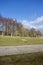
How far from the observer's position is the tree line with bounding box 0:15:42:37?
4.81 meters

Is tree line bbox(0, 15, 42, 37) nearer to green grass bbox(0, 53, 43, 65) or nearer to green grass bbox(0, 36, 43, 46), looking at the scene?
green grass bbox(0, 36, 43, 46)

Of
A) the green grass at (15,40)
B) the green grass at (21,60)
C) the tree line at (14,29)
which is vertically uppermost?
Result: the tree line at (14,29)

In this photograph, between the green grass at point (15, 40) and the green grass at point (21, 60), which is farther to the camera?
the green grass at point (15, 40)

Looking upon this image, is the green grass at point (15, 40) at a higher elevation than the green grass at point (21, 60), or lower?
higher

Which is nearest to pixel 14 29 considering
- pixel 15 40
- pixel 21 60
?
pixel 15 40

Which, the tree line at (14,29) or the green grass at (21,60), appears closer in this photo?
the green grass at (21,60)

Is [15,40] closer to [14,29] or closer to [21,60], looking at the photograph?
[14,29]

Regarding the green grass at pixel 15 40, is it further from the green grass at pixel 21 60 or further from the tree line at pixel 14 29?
the green grass at pixel 21 60

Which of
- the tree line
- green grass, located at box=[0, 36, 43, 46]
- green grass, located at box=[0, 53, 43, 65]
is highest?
the tree line

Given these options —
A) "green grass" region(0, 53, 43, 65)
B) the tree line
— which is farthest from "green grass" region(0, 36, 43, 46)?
"green grass" region(0, 53, 43, 65)

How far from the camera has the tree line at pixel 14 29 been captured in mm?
4814

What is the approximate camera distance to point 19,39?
5250 mm

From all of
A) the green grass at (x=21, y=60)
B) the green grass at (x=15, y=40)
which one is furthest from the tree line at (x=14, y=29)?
the green grass at (x=21, y=60)

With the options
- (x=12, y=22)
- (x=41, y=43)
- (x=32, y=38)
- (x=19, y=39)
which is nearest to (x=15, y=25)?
(x=12, y=22)
